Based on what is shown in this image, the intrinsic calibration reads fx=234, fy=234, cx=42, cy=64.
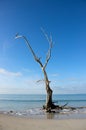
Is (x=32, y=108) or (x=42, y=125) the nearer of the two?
(x=42, y=125)

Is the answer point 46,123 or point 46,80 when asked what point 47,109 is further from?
point 46,123

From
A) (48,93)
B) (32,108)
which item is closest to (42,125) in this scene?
(48,93)

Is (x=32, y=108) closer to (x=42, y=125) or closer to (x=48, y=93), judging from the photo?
(x=48, y=93)

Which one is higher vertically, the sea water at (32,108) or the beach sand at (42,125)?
the sea water at (32,108)

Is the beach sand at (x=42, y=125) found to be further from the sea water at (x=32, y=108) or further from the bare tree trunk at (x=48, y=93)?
the bare tree trunk at (x=48, y=93)

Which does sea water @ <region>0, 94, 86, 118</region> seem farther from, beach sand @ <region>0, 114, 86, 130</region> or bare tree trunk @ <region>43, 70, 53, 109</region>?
beach sand @ <region>0, 114, 86, 130</region>

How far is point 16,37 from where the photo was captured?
24.6 meters

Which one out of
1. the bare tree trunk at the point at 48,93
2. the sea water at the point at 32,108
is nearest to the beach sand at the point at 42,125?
the sea water at the point at 32,108

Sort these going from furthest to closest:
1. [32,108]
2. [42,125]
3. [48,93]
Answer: [32,108] < [48,93] < [42,125]

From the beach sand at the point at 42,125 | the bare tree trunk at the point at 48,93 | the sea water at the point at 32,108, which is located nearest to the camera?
the beach sand at the point at 42,125

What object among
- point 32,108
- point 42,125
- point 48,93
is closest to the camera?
A: point 42,125

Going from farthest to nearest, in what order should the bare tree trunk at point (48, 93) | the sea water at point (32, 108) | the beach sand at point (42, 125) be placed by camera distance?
the bare tree trunk at point (48, 93) → the sea water at point (32, 108) → the beach sand at point (42, 125)

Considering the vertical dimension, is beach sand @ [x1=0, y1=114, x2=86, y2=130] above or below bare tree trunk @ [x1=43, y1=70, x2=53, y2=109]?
below

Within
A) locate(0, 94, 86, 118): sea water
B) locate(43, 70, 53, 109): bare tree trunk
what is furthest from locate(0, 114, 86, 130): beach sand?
locate(43, 70, 53, 109): bare tree trunk
